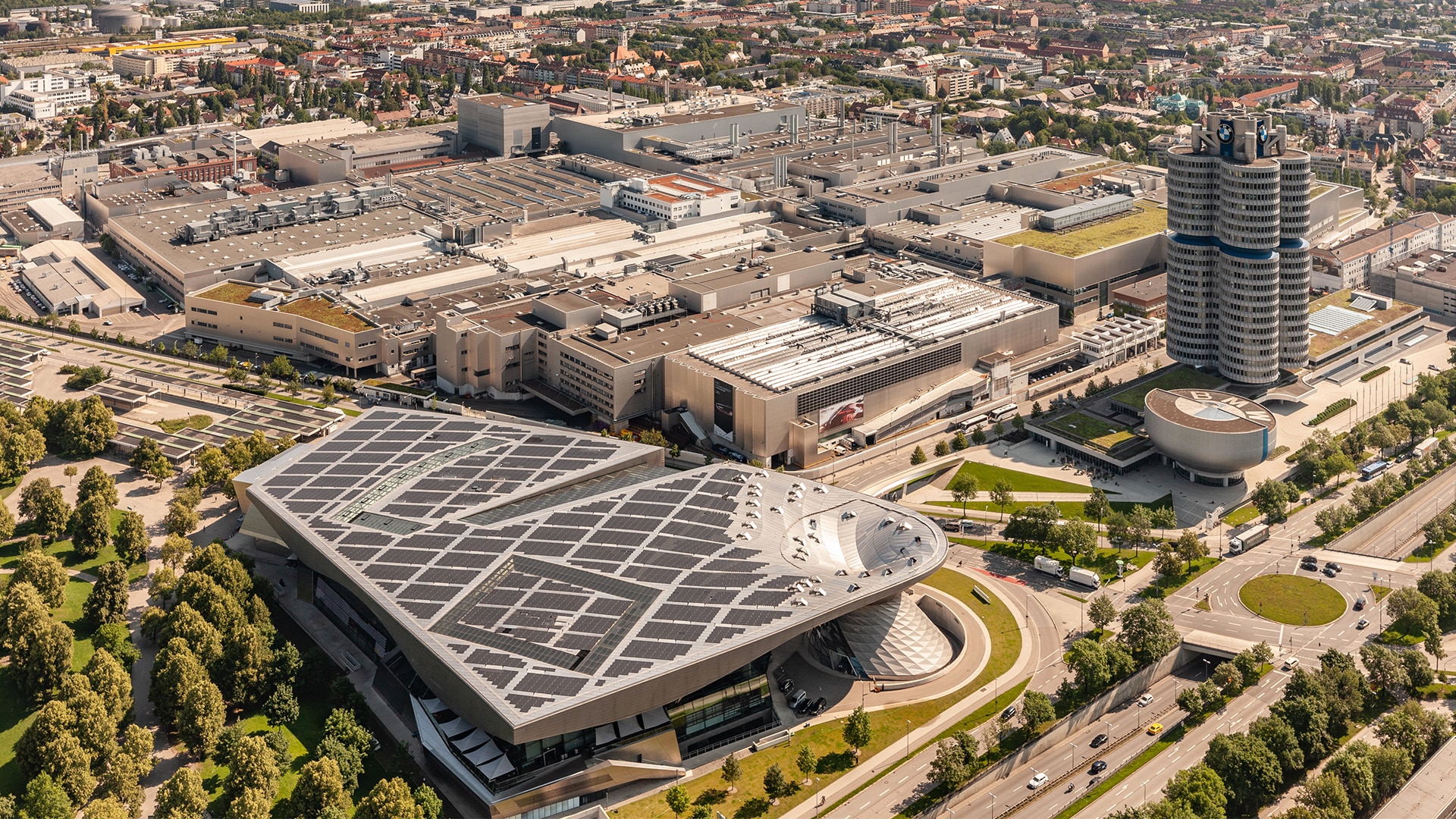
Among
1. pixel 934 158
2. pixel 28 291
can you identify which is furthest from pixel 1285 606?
pixel 28 291

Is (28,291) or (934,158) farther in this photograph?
(934,158)

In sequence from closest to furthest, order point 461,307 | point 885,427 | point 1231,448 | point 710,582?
point 710,582, point 1231,448, point 885,427, point 461,307

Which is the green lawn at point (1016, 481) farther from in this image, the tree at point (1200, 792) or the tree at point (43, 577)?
the tree at point (43, 577)

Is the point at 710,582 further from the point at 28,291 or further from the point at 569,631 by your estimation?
the point at 28,291

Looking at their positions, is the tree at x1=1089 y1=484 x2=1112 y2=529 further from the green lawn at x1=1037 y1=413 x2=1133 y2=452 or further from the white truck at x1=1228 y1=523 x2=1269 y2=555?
the white truck at x1=1228 y1=523 x2=1269 y2=555

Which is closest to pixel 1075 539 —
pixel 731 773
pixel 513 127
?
pixel 731 773

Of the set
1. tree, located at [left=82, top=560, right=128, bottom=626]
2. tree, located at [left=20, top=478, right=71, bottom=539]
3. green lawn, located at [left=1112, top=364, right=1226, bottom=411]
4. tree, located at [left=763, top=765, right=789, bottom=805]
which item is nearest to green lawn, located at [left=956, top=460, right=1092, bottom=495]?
green lawn, located at [left=1112, top=364, right=1226, bottom=411]
